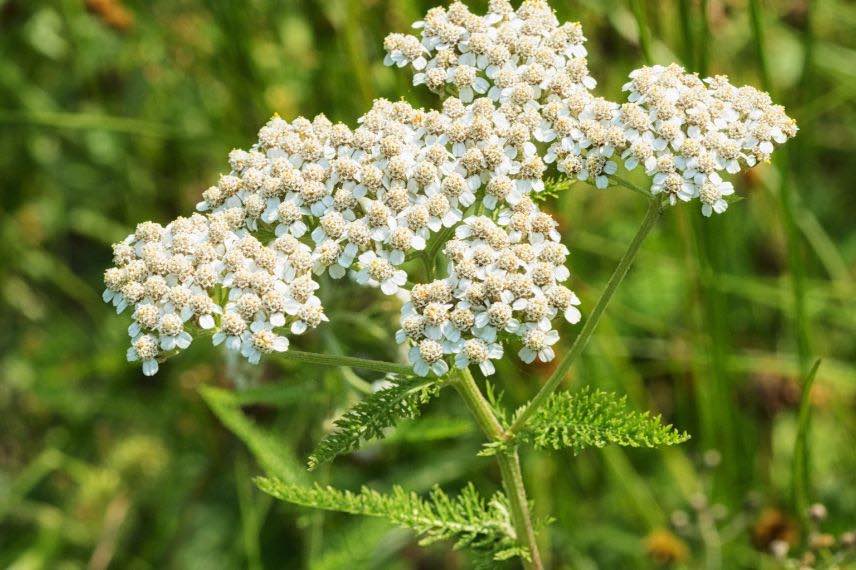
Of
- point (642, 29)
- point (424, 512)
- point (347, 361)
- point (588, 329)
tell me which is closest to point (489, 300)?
point (588, 329)

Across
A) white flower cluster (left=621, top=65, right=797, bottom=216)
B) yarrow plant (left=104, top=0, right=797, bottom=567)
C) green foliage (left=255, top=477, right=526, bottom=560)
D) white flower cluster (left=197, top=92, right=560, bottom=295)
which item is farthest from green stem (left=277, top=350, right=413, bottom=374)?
white flower cluster (left=621, top=65, right=797, bottom=216)

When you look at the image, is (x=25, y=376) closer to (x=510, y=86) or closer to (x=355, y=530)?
(x=355, y=530)

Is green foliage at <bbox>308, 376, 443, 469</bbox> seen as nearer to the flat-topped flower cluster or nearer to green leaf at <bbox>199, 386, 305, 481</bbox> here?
the flat-topped flower cluster

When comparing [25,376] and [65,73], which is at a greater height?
[65,73]

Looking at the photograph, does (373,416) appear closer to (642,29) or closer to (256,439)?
(256,439)

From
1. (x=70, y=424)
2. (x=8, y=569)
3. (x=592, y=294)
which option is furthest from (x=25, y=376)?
(x=592, y=294)
